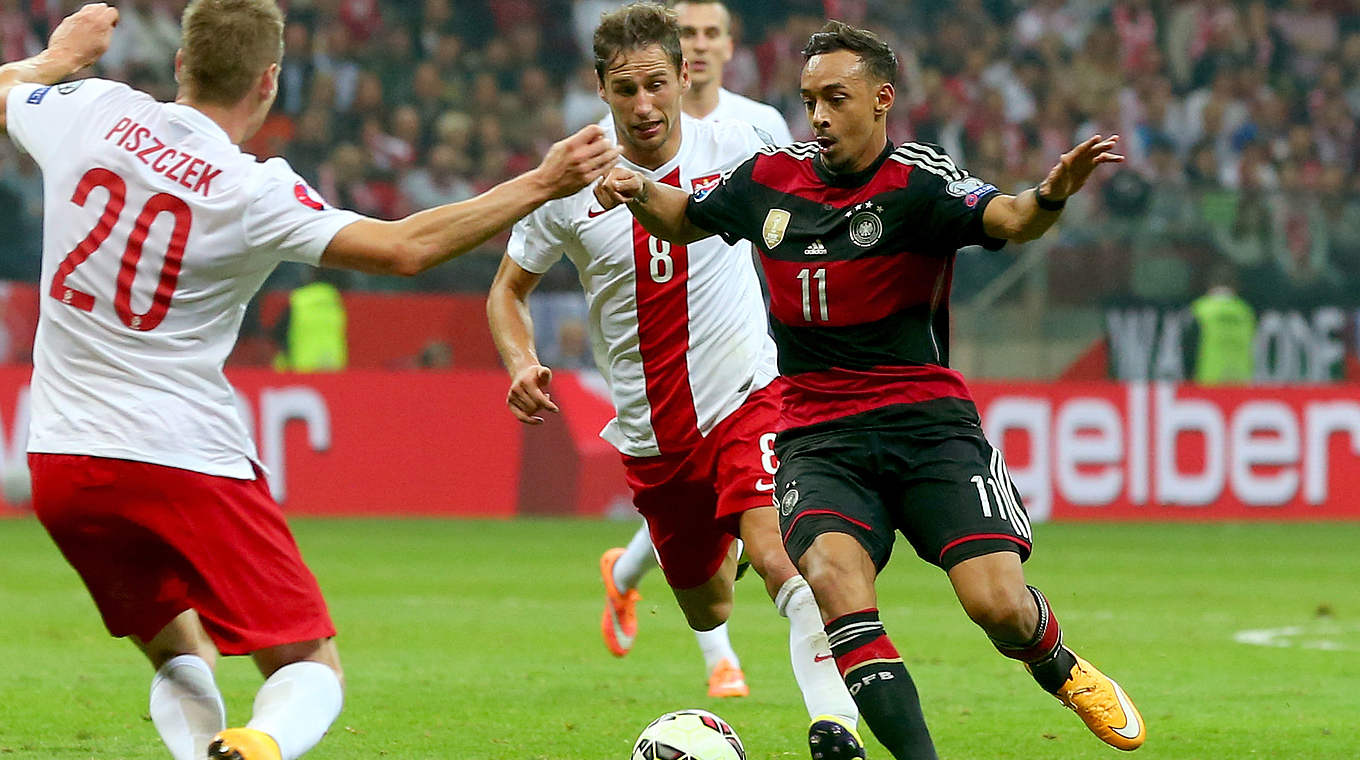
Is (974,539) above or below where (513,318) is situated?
below

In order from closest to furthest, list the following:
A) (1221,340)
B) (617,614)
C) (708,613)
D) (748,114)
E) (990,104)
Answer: (708,613)
(748,114)
(617,614)
(1221,340)
(990,104)

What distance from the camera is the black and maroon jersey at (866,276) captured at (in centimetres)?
572

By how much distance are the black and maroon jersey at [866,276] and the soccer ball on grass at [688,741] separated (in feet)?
3.08

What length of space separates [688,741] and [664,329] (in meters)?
1.74

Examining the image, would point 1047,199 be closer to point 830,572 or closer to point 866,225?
point 866,225

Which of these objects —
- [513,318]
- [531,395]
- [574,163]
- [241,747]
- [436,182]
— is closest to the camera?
[241,747]

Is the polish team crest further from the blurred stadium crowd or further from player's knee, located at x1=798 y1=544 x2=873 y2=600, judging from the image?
the blurred stadium crowd

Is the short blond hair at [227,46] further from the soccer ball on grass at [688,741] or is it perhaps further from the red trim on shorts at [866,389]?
the soccer ball on grass at [688,741]

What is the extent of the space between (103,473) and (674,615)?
6.47 meters

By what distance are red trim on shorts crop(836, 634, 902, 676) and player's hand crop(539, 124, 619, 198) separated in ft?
4.95

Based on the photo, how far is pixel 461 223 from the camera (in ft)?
15.2

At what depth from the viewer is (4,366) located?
15133 millimetres

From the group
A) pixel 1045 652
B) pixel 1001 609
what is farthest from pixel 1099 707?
pixel 1001 609

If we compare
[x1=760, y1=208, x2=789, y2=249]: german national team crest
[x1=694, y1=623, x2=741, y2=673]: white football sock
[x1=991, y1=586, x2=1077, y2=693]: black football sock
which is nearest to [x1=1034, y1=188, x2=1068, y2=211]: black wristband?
[x1=760, y1=208, x2=789, y2=249]: german national team crest
